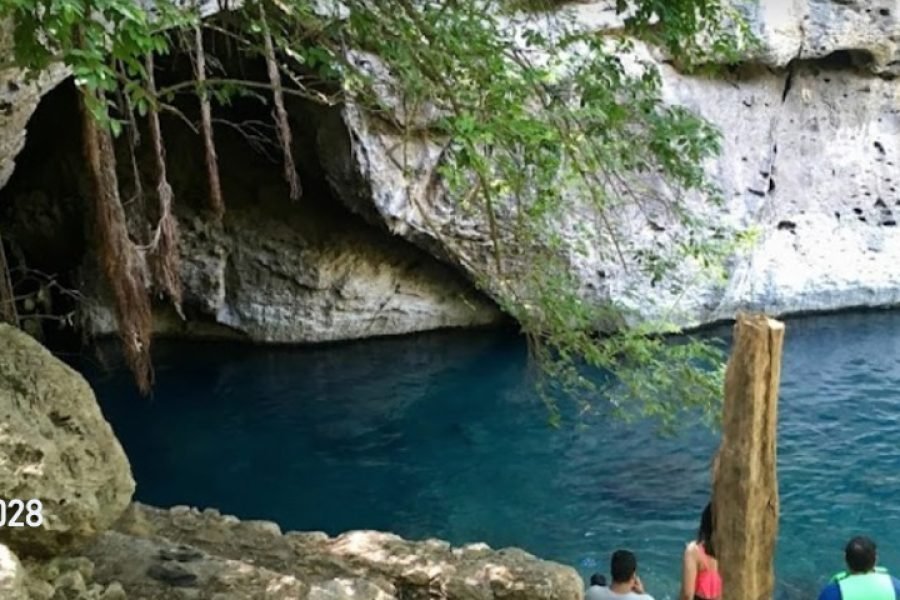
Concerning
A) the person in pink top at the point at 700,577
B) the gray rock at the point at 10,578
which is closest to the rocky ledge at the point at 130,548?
the gray rock at the point at 10,578

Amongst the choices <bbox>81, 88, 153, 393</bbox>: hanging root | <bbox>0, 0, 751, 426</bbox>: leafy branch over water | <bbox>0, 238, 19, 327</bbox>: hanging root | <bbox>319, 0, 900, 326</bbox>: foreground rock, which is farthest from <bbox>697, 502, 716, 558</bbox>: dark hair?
<bbox>319, 0, 900, 326</bbox>: foreground rock

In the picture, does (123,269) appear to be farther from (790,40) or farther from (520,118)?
(790,40)

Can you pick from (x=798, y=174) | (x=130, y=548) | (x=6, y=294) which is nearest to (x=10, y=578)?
(x=130, y=548)

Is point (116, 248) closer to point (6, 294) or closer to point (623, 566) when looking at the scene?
point (6, 294)

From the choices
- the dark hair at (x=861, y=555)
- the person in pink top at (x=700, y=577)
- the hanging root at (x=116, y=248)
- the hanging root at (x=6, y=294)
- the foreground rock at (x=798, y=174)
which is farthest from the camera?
the foreground rock at (x=798, y=174)

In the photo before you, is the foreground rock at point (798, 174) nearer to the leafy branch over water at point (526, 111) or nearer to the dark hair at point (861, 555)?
the leafy branch over water at point (526, 111)

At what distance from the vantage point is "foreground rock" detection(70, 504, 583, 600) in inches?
146

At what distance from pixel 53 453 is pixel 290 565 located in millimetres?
1689

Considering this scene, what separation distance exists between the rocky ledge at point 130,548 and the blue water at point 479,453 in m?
2.90

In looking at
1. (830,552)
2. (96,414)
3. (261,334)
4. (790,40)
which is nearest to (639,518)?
(830,552)

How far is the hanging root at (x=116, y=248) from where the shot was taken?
5.31 metres

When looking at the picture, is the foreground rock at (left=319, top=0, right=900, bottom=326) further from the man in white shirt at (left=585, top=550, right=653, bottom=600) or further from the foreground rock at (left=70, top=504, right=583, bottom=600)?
the man in white shirt at (left=585, top=550, right=653, bottom=600)

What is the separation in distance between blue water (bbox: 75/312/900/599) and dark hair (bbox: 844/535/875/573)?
292cm

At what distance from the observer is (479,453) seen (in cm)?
1073
